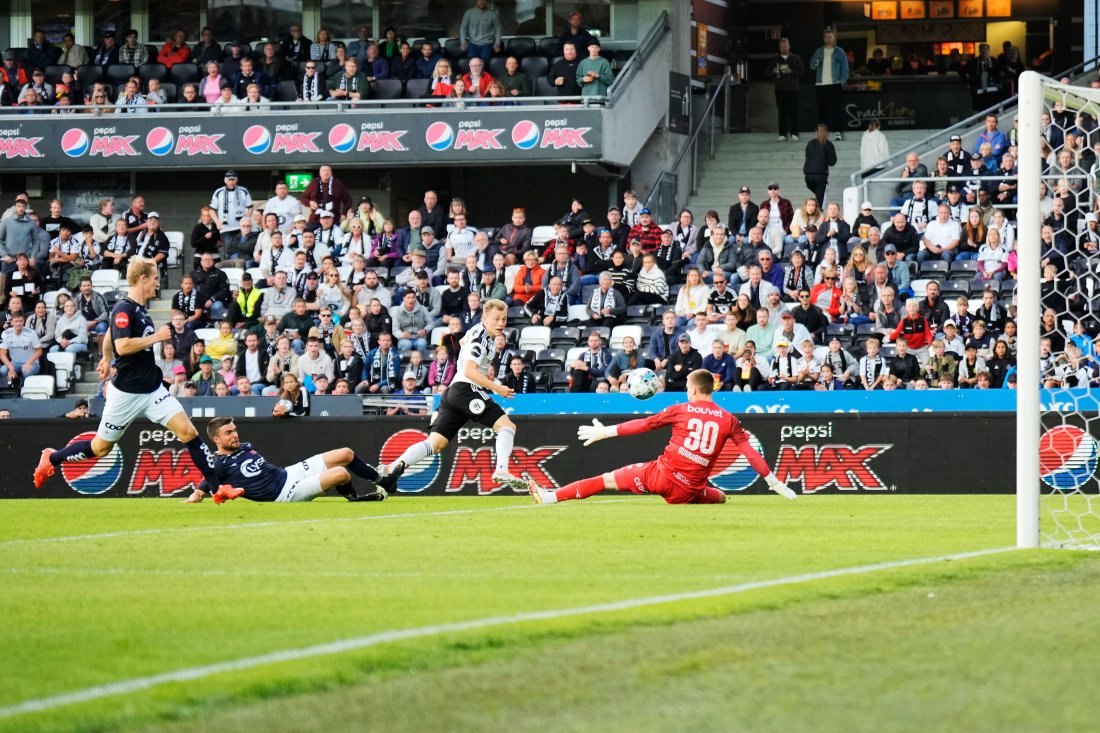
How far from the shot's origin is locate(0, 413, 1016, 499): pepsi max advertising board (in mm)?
19109

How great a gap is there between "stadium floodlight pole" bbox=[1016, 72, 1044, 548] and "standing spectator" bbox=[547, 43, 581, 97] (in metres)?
19.3

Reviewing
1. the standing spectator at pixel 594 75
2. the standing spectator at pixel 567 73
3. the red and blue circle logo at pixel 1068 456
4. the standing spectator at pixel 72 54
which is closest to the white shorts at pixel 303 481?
the red and blue circle logo at pixel 1068 456

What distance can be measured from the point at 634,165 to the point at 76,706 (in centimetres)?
2708

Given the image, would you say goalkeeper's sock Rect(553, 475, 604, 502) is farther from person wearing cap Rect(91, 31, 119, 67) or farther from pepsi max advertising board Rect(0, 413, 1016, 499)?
person wearing cap Rect(91, 31, 119, 67)

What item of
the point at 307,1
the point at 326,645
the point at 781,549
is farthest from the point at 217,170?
the point at 326,645

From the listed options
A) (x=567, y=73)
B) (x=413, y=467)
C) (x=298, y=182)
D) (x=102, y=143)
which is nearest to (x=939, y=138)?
(x=567, y=73)

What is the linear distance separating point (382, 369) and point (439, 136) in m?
7.15

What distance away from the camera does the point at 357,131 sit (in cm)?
2975

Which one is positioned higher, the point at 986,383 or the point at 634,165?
the point at 634,165

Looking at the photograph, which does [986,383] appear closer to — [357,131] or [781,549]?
[781,549]

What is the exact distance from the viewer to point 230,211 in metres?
29.5

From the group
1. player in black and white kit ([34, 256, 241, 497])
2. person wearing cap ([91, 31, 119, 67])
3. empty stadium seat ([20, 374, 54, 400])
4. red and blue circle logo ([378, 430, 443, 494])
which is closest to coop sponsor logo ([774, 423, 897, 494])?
red and blue circle logo ([378, 430, 443, 494])

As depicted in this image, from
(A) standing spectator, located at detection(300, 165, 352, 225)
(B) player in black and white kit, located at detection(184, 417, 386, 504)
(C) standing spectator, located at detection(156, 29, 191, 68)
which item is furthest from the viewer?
(C) standing spectator, located at detection(156, 29, 191, 68)

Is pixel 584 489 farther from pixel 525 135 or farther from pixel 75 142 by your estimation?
pixel 75 142
